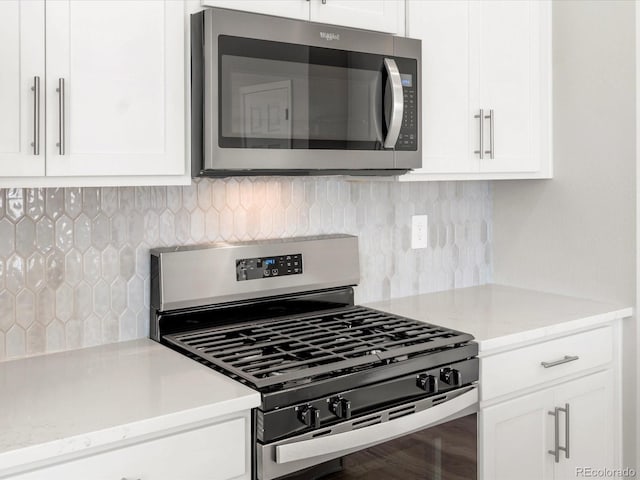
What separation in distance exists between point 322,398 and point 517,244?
57.8 inches

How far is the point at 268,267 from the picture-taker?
213cm

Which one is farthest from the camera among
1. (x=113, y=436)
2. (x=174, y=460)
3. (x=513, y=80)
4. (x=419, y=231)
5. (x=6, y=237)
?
(x=419, y=231)

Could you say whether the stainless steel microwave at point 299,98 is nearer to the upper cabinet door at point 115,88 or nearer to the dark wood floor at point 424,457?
the upper cabinet door at point 115,88

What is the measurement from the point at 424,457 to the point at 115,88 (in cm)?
120

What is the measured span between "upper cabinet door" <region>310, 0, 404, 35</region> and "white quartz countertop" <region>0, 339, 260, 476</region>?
999 mm

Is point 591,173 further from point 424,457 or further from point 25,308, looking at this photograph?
point 25,308

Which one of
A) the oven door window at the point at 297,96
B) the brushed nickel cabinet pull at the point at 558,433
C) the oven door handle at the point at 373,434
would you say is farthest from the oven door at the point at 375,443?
the oven door window at the point at 297,96

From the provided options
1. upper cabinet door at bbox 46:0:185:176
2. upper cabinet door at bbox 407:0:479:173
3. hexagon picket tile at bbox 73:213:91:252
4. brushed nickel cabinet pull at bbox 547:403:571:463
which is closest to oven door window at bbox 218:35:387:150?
upper cabinet door at bbox 46:0:185:176

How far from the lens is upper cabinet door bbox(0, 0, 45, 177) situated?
1.45 metres

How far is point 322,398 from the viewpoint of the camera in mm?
1573

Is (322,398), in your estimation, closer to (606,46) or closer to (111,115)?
(111,115)

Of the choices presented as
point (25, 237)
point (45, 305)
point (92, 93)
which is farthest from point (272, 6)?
point (45, 305)

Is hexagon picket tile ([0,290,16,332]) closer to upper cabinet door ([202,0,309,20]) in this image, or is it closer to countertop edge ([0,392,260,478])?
countertop edge ([0,392,260,478])

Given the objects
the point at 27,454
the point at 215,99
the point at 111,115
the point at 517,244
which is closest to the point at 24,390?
the point at 27,454
